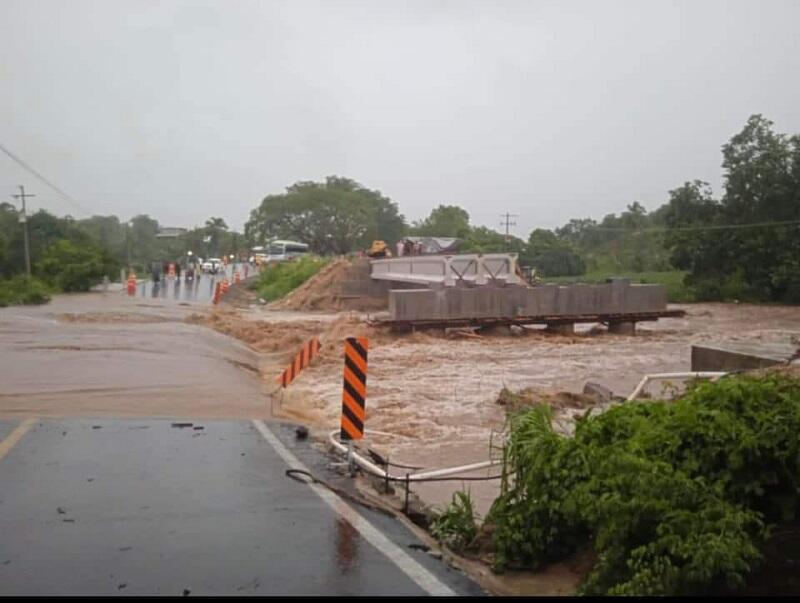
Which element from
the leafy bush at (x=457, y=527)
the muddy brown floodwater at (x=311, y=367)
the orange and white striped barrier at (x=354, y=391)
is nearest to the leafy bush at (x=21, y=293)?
the muddy brown floodwater at (x=311, y=367)

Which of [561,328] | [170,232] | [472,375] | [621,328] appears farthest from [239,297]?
[170,232]

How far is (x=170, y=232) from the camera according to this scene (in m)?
144

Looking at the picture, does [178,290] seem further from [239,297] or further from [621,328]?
[621,328]

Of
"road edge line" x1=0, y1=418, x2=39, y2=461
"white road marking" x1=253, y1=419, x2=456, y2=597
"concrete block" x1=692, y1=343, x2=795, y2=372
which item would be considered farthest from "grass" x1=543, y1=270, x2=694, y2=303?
"white road marking" x1=253, y1=419, x2=456, y2=597

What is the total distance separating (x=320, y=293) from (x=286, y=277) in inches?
367

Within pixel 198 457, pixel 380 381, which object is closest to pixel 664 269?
pixel 380 381

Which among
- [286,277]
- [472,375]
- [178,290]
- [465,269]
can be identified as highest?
[465,269]

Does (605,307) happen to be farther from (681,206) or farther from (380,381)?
(681,206)

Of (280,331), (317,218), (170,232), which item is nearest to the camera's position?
(280,331)

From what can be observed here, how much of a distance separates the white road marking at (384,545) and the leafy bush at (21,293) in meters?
32.8

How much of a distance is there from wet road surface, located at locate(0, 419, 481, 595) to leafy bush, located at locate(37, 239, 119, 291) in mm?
42600

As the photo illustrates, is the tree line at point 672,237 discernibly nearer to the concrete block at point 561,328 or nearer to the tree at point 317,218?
the tree at point 317,218

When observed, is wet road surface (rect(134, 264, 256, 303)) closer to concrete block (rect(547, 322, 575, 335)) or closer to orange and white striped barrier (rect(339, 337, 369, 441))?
concrete block (rect(547, 322, 575, 335))

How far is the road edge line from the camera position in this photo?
941cm
